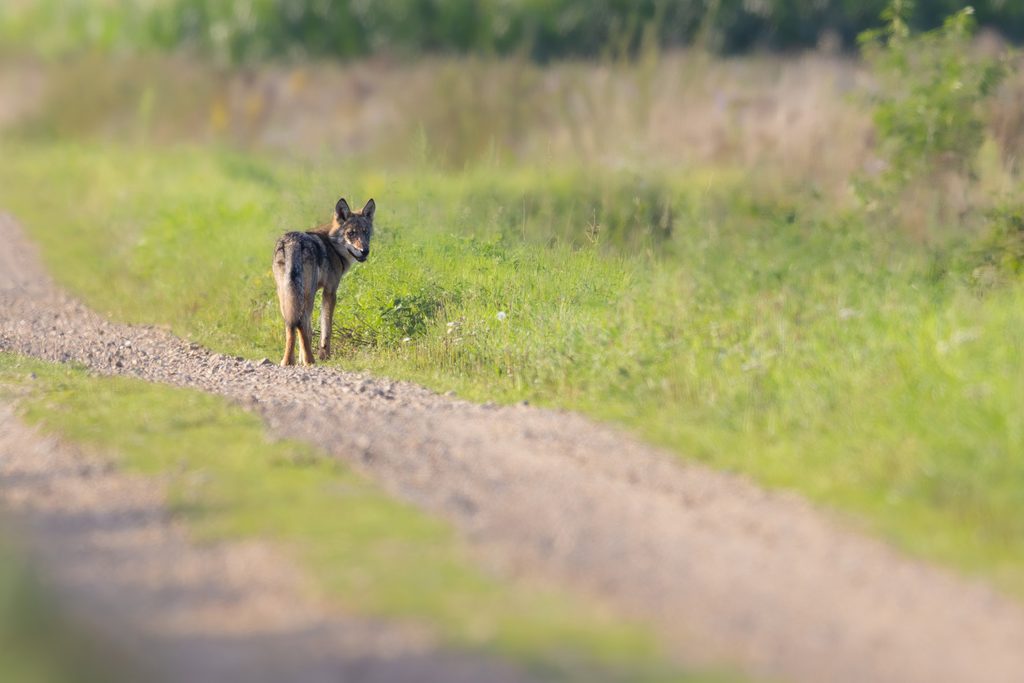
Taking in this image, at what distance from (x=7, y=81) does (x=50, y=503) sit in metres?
31.8

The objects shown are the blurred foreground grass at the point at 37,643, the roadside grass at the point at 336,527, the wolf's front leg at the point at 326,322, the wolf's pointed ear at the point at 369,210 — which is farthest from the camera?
the wolf's pointed ear at the point at 369,210

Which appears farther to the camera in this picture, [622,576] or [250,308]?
[250,308]

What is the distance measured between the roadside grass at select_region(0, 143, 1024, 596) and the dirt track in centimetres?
37

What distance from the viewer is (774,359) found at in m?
9.29

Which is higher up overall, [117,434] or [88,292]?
[117,434]

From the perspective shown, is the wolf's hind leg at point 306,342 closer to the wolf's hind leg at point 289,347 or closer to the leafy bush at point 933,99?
the wolf's hind leg at point 289,347

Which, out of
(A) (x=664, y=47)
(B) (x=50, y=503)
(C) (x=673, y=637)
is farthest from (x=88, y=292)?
(A) (x=664, y=47)

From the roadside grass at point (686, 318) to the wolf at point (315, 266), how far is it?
1.12 feet

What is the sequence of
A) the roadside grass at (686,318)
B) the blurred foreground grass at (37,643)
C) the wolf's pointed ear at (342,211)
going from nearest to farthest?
1. the blurred foreground grass at (37,643)
2. the roadside grass at (686,318)
3. the wolf's pointed ear at (342,211)

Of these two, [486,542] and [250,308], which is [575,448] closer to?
[486,542]

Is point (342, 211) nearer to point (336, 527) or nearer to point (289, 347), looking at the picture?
point (289, 347)

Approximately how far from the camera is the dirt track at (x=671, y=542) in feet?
17.9

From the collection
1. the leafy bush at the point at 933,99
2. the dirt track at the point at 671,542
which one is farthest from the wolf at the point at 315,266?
the leafy bush at the point at 933,99

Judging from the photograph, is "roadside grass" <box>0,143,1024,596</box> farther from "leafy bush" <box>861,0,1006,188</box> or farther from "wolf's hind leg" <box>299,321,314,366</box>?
"leafy bush" <box>861,0,1006,188</box>
